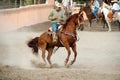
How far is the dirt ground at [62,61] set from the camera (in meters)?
12.7

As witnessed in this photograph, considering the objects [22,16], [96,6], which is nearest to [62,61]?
[22,16]

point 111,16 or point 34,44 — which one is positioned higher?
point 34,44

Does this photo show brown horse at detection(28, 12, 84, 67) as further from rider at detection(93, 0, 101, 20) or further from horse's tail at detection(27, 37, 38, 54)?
rider at detection(93, 0, 101, 20)

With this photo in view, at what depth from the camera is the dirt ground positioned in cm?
1270

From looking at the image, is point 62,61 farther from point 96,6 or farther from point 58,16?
point 96,6

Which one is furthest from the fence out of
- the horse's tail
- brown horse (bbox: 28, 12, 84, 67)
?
brown horse (bbox: 28, 12, 84, 67)

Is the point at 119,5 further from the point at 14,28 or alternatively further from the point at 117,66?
the point at 117,66

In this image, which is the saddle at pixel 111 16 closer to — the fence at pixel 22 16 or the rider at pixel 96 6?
the rider at pixel 96 6

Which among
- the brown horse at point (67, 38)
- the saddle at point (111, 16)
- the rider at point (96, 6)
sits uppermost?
the brown horse at point (67, 38)

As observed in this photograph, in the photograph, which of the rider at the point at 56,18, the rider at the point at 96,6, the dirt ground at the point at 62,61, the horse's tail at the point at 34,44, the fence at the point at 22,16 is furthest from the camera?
the rider at the point at 96,6

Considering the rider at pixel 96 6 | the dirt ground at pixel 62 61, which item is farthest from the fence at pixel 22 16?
the rider at pixel 96 6

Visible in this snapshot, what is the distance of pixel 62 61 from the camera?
17.0m

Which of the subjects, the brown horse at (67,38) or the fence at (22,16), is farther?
the fence at (22,16)

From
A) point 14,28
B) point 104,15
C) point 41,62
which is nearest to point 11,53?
point 41,62
